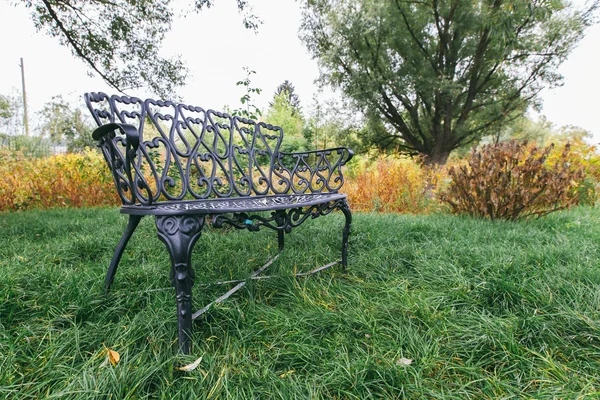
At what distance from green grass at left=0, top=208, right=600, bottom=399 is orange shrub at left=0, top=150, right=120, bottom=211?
10.2ft

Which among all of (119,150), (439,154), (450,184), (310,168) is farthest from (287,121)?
(119,150)

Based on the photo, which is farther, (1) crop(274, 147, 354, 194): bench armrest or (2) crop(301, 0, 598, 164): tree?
(2) crop(301, 0, 598, 164): tree

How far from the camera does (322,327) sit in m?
1.22

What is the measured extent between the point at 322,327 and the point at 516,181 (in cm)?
271

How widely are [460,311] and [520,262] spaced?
2.06 ft

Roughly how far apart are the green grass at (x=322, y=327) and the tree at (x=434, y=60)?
920 centimetres

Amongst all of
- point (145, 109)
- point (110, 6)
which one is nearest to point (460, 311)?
point (145, 109)

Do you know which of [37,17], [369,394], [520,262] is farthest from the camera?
[37,17]

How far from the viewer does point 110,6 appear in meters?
3.86

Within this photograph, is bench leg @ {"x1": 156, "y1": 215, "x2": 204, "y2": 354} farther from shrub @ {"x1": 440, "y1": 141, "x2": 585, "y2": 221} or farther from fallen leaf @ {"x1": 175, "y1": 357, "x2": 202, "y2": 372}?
shrub @ {"x1": 440, "y1": 141, "x2": 585, "y2": 221}

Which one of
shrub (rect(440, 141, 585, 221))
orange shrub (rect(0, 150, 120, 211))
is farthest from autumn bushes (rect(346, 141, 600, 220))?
orange shrub (rect(0, 150, 120, 211))

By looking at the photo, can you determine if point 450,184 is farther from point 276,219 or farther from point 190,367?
point 190,367

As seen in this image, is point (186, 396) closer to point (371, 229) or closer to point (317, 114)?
point (371, 229)

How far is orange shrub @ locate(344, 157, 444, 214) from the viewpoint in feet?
14.9
